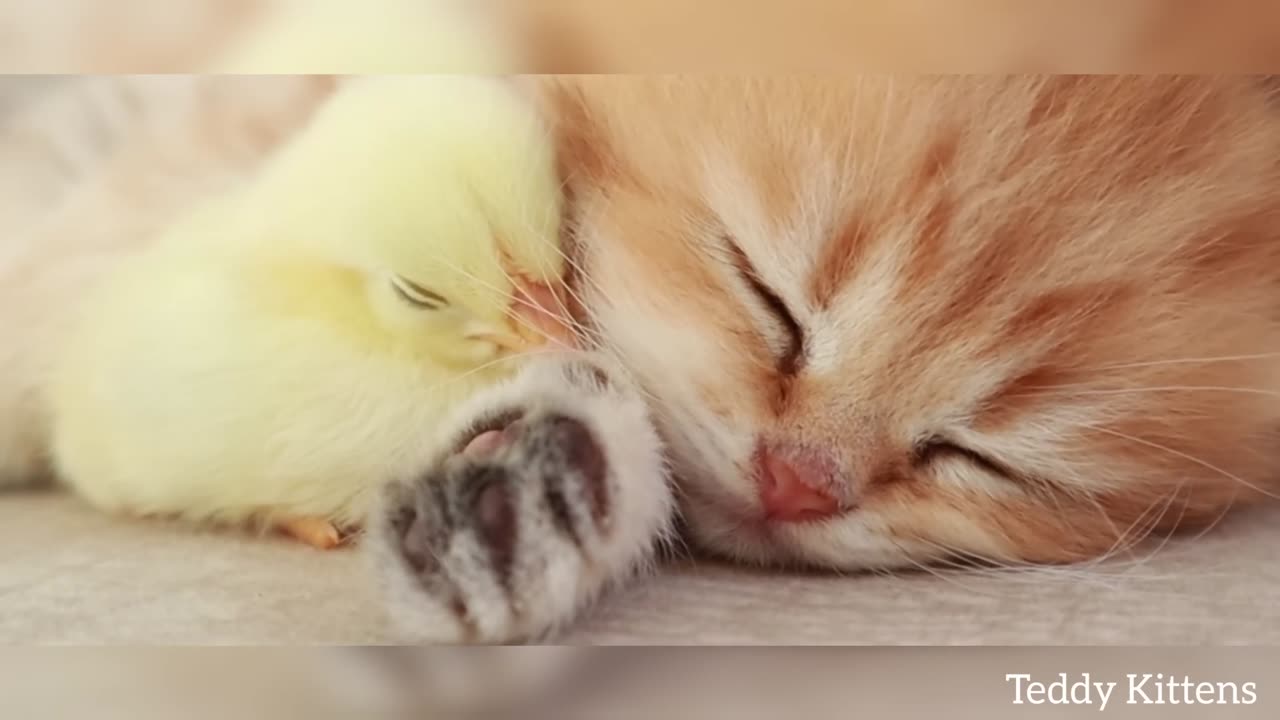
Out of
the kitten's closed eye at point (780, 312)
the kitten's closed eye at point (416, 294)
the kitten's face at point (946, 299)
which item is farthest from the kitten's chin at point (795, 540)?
the kitten's closed eye at point (416, 294)

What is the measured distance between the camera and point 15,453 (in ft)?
2.68

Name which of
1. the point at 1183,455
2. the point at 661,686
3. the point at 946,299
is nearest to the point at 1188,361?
the point at 1183,455

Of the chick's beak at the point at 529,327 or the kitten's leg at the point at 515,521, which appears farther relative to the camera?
the chick's beak at the point at 529,327

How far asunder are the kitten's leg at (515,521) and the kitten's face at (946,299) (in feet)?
0.23

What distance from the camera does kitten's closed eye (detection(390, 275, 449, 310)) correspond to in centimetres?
76

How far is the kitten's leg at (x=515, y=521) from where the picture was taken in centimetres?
66

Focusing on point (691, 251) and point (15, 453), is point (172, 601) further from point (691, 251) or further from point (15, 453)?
point (691, 251)

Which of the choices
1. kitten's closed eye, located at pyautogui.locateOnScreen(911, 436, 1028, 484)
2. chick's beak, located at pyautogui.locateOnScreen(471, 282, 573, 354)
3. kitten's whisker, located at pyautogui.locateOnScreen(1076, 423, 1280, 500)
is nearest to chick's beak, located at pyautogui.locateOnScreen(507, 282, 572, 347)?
chick's beak, located at pyautogui.locateOnScreen(471, 282, 573, 354)

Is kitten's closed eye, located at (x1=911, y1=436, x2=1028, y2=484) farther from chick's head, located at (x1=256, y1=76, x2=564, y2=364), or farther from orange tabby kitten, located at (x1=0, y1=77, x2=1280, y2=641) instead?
chick's head, located at (x1=256, y1=76, x2=564, y2=364)

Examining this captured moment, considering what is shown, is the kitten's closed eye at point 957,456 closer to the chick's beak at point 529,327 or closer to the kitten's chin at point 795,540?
the kitten's chin at point 795,540

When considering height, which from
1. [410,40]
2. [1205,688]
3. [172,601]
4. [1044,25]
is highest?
[1044,25]

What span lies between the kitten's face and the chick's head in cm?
5

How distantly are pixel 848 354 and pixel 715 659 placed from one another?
0.76 ft

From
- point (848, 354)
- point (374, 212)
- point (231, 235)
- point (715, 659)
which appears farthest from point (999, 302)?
point (231, 235)
